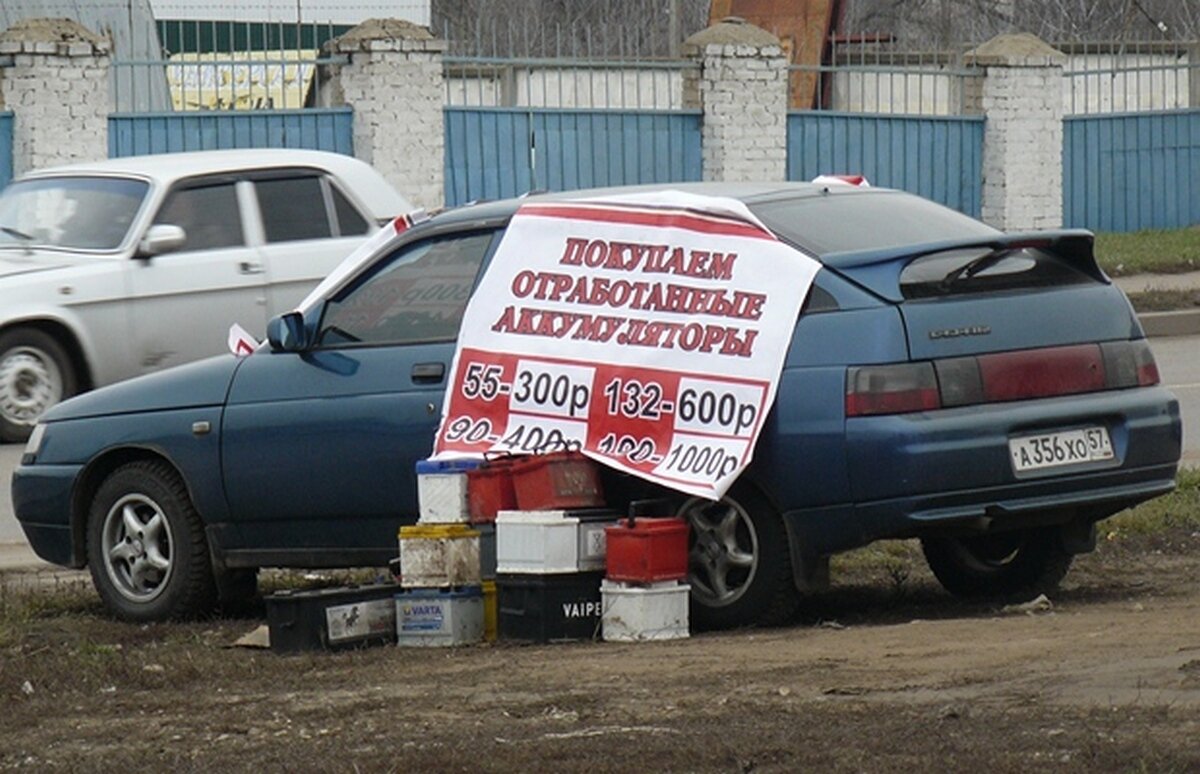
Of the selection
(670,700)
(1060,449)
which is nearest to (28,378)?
(1060,449)

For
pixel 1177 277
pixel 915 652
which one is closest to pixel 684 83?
pixel 1177 277

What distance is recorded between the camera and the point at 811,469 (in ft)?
22.1

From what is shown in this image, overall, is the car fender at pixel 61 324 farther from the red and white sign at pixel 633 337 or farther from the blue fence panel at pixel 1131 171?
the blue fence panel at pixel 1131 171

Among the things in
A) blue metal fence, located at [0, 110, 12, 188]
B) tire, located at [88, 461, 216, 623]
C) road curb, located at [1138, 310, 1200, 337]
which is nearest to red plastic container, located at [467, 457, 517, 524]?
tire, located at [88, 461, 216, 623]

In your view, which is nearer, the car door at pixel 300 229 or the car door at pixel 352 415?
the car door at pixel 352 415

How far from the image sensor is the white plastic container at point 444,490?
7.05m

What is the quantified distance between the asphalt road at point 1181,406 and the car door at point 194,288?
106 centimetres

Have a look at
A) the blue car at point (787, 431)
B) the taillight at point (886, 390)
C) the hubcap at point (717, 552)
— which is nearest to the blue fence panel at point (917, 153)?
the blue car at point (787, 431)

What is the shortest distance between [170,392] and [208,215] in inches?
215

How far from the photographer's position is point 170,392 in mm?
7969

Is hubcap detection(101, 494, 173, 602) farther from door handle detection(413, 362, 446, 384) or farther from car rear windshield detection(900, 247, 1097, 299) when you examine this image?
car rear windshield detection(900, 247, 1097, 299)

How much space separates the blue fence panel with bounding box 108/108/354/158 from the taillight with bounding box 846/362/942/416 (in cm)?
1669

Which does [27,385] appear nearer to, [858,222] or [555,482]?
[555,482]

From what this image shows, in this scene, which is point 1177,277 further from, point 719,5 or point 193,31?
point 193,31
